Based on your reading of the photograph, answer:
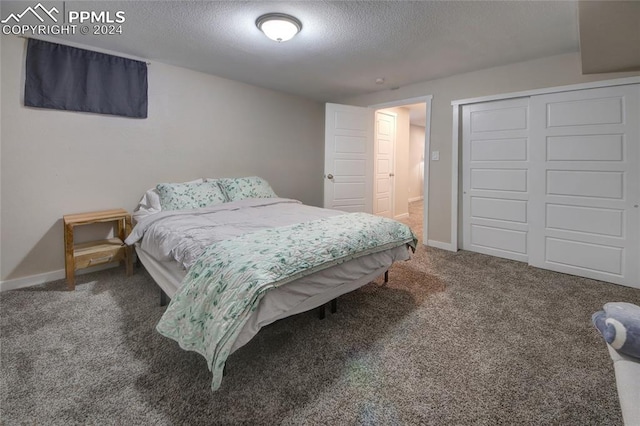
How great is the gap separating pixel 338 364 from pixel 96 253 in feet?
8.04

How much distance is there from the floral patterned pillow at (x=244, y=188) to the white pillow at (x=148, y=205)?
72 cm

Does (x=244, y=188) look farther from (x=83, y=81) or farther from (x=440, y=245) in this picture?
(x=440, y=245)

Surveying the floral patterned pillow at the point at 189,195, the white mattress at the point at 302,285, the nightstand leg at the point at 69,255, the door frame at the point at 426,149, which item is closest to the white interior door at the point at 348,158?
the door frame at the point at 426,149

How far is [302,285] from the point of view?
168cm

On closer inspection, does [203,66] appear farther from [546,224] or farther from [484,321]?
[546,224]

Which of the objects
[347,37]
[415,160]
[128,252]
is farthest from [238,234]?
[415,160]

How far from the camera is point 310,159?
16.8 feet

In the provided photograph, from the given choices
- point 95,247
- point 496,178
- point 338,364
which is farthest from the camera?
point 496,178

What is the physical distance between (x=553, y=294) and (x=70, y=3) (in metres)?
4.47

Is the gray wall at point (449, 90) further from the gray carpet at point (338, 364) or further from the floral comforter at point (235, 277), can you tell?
the floral comforter at point (235, 277)

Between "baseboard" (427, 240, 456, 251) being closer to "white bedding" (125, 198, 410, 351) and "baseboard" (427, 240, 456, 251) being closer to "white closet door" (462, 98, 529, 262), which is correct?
"white closet door" (462, 98, 529, 262)

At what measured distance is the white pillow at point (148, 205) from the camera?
3053 mm

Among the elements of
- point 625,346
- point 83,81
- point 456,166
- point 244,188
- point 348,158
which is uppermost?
point 83,81

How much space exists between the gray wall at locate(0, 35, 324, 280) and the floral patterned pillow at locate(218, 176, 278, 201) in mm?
403
